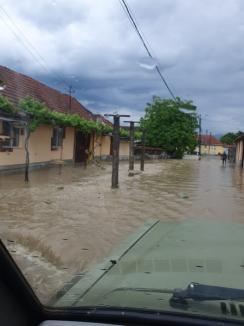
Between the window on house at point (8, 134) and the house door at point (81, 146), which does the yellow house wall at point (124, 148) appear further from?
the window on house at point (8, 134)

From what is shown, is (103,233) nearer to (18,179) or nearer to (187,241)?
(187,241)

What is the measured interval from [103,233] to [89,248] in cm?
123

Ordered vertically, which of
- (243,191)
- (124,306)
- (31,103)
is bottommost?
(243,191)

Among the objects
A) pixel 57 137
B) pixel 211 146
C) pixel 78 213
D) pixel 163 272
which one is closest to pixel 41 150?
pixel 57 137

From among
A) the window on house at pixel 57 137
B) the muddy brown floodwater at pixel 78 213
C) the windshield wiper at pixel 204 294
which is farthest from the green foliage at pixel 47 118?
the windshield wiper at pixel 204 294

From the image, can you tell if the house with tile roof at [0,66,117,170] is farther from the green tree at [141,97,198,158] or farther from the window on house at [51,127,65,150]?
the green tree at [141,97,198,158]

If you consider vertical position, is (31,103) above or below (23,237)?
above

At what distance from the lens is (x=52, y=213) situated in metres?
10.3

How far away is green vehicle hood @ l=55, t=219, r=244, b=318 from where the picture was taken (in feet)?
7.48

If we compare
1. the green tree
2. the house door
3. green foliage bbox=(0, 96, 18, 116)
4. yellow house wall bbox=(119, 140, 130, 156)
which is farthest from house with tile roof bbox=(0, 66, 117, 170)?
yellow house wall bbox=(119, 140, 130, 156)

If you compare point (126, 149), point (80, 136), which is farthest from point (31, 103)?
point (126, 149)

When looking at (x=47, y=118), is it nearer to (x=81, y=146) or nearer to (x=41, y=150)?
(x=41, y=150)

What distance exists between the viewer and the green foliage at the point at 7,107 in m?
13.8

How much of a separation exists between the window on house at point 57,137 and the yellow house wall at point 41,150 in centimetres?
29
